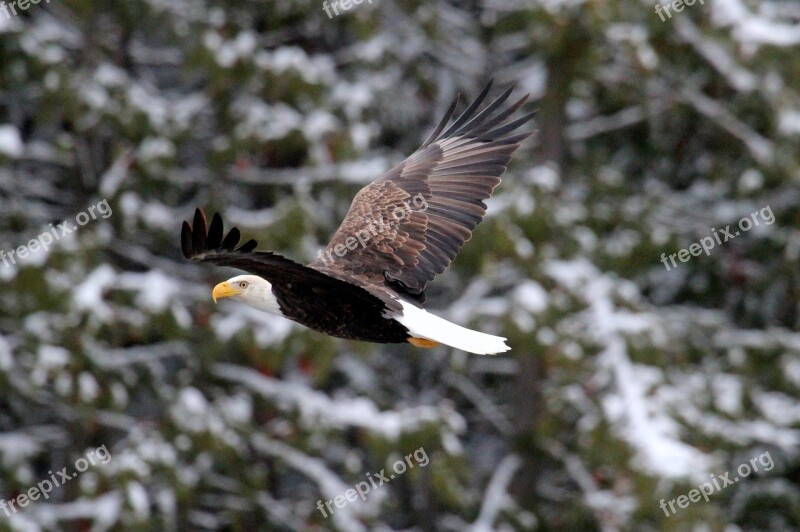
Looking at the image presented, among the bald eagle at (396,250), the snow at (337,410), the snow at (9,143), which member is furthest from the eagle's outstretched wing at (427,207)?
the snow at (9,143)

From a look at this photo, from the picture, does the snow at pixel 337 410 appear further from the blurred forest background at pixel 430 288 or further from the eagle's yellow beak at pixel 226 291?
the eagle's yellow beak at pixel 226 291

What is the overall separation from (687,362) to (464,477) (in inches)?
72.1

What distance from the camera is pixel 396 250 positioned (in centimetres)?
583

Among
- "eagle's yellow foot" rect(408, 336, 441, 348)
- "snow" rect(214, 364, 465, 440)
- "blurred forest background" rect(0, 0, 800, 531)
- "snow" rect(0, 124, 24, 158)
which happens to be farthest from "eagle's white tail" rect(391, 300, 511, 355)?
"snow" rect(0, 124, 24, 158)

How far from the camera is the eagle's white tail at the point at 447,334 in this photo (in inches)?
201

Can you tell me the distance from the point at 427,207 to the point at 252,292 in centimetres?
100

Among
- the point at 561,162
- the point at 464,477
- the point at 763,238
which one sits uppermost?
the point at 561,162

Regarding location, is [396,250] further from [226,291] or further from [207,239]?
[207,239]

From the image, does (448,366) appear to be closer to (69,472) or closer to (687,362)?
(687,362)

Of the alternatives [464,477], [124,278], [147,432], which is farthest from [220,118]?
[464,477]

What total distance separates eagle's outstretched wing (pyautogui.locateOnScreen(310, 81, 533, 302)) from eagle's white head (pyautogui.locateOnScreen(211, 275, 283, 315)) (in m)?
0.31

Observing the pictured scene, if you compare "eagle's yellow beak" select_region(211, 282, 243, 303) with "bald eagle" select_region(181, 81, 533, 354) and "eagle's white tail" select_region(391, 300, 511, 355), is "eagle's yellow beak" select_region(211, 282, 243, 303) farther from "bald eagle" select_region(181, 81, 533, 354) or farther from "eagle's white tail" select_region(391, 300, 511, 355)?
"eagle's white tail" select_region(391, 300, 511, 355)

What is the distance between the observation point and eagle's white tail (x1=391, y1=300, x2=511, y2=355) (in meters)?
5.10

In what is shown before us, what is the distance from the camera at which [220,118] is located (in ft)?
33.4
